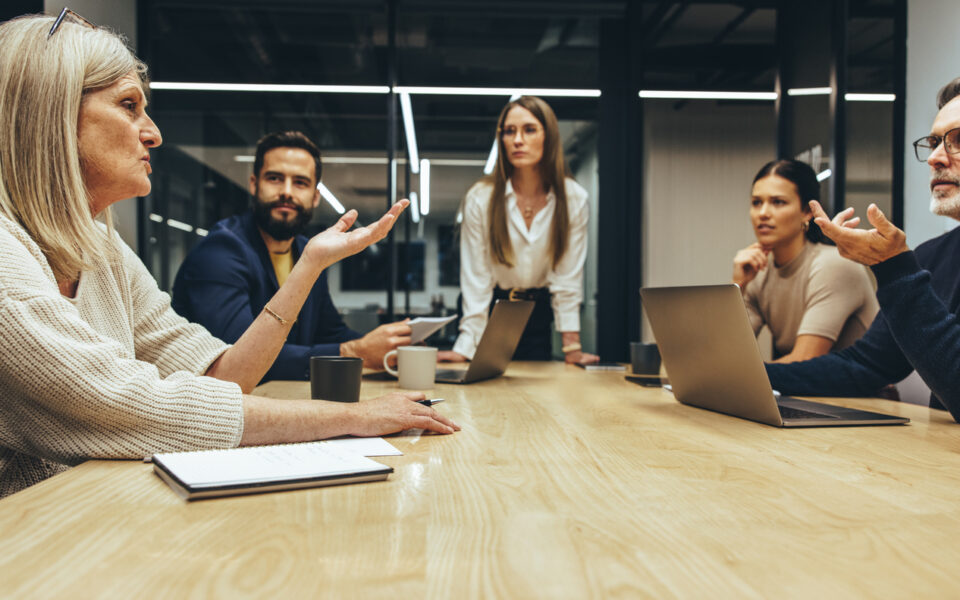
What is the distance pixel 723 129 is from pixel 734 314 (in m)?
3.56

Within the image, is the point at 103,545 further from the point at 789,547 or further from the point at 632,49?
the point at 632,49

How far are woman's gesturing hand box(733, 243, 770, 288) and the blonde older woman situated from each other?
1.45 metres

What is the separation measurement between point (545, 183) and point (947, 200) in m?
1.42

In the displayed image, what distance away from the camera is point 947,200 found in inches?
57.5

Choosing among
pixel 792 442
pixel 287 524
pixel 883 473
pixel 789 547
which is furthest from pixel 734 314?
pixel 287 524

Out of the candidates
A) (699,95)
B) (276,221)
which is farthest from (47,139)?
(699,95)

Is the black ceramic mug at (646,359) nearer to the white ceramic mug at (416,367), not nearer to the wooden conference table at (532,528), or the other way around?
the white ceramic mug at (416,367)

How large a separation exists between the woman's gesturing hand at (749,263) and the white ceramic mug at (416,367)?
131 centimetres

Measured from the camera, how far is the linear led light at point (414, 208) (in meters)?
4.22

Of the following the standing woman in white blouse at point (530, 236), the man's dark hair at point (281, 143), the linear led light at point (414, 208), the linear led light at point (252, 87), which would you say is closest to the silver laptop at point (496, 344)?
the standing woman in white blouse at point (530, 236)

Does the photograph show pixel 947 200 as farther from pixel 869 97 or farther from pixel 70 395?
pixel 869 97

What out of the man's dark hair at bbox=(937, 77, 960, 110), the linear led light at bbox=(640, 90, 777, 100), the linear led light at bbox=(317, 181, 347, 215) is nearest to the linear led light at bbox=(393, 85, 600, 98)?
the linear led light at bbox=(640, 90, 777, 100)

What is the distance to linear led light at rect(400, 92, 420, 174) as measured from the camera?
417cm

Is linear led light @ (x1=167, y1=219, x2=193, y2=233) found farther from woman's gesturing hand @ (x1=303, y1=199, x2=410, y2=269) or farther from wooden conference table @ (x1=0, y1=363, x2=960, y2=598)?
wooden conference table @ (x1=0, y1=363, x2=960, y2=598)
